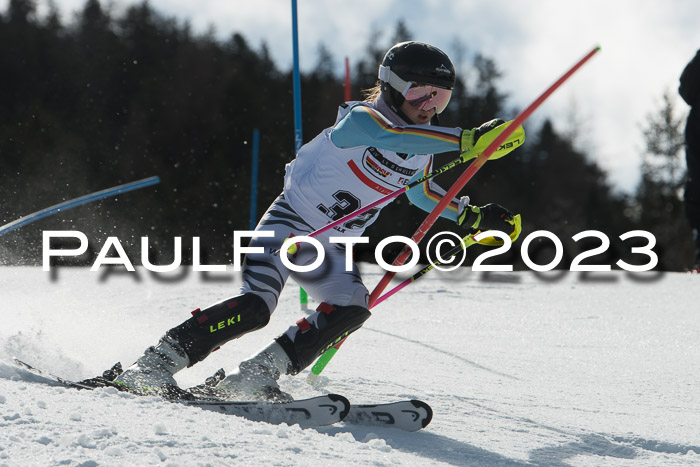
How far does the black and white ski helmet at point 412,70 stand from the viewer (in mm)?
2723

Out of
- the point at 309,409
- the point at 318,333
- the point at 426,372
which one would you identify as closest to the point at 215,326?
the point at 318,333

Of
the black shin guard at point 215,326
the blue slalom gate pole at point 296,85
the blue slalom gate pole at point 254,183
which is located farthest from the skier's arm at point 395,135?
the blue slalom gate pole at point 254,183

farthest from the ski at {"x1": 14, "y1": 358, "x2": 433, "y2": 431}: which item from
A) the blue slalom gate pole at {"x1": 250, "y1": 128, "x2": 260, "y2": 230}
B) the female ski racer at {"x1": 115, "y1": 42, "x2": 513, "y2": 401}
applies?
the blue slalom gate pole at {"x1": 250, "y1": 128, "x2": 260, "y2": 230}

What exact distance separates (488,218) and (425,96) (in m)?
0.57

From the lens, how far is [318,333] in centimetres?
252

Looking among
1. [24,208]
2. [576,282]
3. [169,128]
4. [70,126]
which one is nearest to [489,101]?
[169,128]

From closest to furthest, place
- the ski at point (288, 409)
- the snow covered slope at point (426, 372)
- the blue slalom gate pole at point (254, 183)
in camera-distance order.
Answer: the snow covered slope at point (426, 372) → the ski at point (288, 409) → the blue slalom gate pole at point (254, 183)

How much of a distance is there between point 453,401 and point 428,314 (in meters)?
2.35

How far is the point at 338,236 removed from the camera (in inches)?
110

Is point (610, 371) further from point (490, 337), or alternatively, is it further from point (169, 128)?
point (169, 128)

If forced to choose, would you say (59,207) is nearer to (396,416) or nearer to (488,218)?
(488,218)

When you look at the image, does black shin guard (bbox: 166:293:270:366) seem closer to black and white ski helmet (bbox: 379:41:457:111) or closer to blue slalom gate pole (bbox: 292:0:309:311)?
black and white ski helmet (bbox: 379:41:457:111)

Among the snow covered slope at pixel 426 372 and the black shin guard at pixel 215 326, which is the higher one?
the black shin guard at pixel 215 326

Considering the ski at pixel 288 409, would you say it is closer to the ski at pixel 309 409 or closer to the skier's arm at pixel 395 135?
the ski at pixel 309 409
